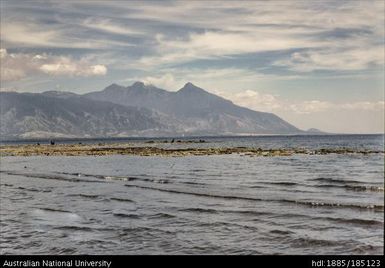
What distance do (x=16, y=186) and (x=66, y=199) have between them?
13030 mm

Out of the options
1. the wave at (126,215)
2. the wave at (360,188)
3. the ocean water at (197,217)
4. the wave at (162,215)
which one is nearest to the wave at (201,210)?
the ocean water at (197,217)

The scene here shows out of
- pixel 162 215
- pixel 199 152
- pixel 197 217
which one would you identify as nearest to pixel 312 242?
pixel 197 217

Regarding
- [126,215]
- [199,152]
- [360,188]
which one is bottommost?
[126,215]

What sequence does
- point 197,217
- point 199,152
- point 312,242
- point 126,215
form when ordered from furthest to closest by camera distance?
point 199,152
point 126,215
point 197,217
point 312,242

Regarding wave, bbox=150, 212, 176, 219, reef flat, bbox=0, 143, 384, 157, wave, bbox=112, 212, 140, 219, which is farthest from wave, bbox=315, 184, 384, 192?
reef flat, bbox=0, 143, 384, 157

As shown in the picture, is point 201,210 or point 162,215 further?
point 201,210

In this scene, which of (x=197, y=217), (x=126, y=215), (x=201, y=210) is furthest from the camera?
(x=201, y=210)

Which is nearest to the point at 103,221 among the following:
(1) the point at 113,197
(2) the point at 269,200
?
(1) the point at 113,197

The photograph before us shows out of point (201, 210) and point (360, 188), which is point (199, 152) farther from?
point (201, 210)

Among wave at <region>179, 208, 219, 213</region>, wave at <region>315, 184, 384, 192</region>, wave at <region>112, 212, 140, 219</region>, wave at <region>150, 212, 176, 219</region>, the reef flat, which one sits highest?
the reef flat

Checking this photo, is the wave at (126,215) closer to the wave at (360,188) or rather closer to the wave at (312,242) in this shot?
the wave at (312,242)

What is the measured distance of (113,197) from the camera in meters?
36.2

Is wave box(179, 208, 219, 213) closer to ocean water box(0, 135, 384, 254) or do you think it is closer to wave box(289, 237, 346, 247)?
ocean water box(0, 135, 384, 254)
